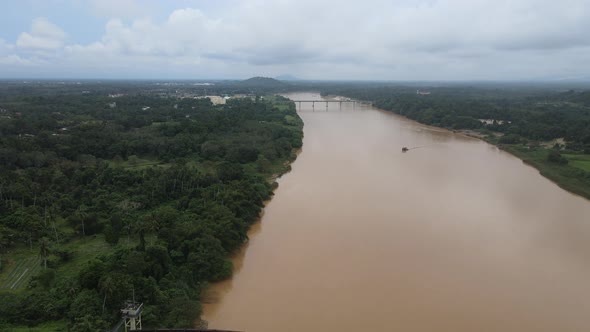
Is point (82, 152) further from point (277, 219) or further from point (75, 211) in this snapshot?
point (277, 219)

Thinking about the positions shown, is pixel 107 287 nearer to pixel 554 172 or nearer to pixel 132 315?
pixel 132 315

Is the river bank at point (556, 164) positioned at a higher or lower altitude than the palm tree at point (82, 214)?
lower

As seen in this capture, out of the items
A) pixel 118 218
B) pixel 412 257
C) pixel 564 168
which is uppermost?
pixel 118 218

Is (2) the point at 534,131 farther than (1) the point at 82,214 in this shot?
Yes

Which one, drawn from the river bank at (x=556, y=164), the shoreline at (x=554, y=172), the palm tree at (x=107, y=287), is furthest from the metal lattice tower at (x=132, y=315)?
the river bank at (x=556, y=164)

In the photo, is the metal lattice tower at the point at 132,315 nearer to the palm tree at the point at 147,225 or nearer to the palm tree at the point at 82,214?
the palm tree at the point at 147,225

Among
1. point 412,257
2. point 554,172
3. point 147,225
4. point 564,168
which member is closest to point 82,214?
point 147,225
